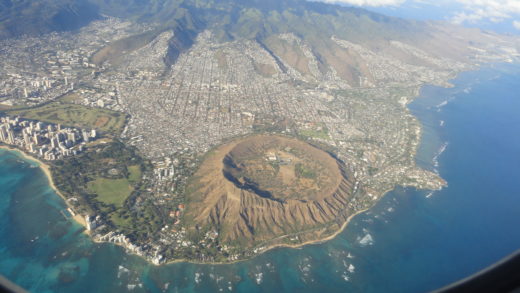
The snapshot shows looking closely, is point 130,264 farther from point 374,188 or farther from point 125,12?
point 125,12

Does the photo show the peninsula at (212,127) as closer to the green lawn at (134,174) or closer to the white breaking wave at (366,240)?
the green lawn at (134,174)

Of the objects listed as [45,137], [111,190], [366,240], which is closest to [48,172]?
[45,137]

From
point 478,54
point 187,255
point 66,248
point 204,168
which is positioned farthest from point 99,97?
point 478,54

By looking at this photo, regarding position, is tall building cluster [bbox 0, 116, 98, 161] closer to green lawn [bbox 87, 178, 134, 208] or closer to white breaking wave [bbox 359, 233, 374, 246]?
green lawn [bbox 87, 178, 134, 208]

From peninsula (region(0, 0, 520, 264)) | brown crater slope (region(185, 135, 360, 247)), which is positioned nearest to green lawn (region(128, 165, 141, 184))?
peninsula (region(0, 0, 520, 264))

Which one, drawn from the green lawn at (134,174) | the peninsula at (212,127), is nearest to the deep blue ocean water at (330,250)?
the peninsula at (212,127)

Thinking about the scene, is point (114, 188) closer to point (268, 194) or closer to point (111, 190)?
point (111, 190)
